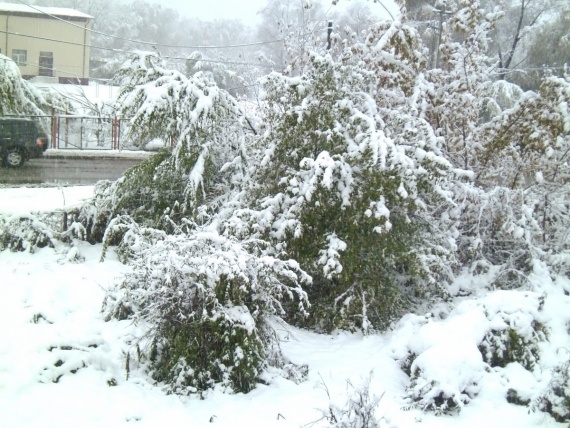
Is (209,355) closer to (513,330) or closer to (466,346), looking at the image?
(466,346)

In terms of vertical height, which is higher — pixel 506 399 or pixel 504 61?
pixel 504 61

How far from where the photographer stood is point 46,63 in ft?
92.6

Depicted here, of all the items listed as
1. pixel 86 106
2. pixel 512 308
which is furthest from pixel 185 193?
pixel 86 106

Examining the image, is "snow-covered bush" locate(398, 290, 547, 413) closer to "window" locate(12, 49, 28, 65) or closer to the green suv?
the green suv

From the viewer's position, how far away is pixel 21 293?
6.68m

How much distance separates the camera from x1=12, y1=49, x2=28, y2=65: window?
2661 centimetres

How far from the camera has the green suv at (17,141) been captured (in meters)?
16.1

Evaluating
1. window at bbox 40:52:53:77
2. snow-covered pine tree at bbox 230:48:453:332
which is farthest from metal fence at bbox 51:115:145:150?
snow-covered pine tree at bbox 230:48:453:332

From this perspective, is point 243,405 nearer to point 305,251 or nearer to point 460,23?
point 305,251

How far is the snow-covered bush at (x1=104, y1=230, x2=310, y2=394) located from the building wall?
868 inches

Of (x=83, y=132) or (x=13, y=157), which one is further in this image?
(x=83, y=132)

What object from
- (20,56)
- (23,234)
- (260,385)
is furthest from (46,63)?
(260,385)

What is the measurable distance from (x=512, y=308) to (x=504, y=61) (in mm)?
17163

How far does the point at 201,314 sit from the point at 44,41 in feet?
86.7
